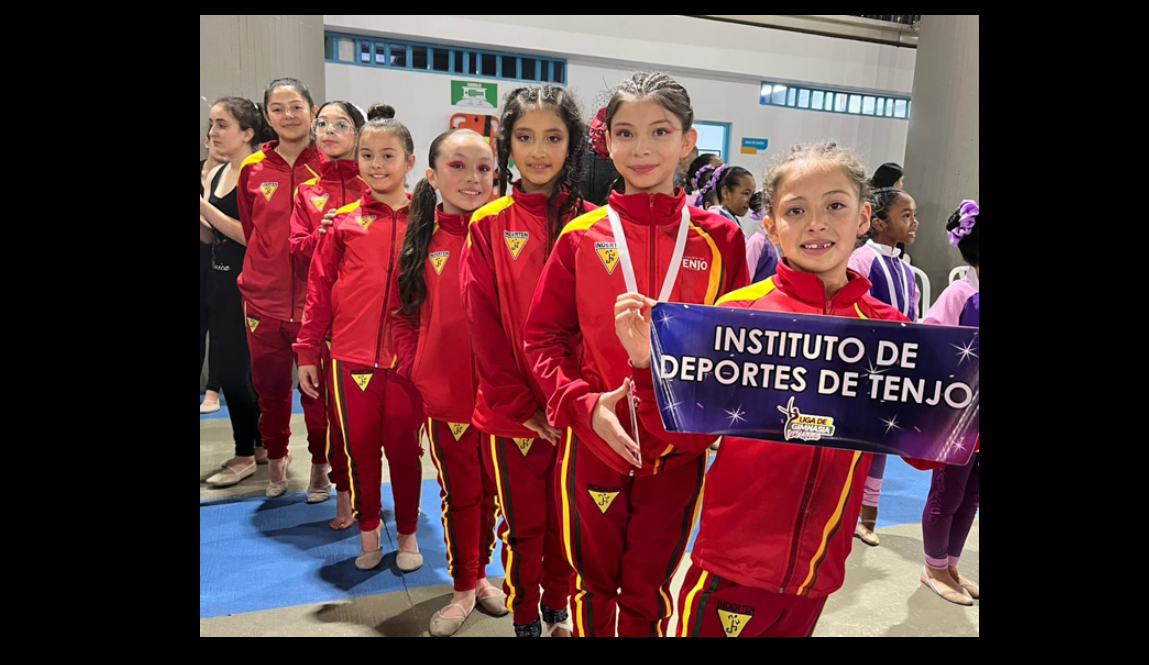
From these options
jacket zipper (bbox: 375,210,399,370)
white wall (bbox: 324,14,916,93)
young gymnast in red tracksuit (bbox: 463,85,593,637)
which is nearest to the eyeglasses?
jacket zipper (bbox: 375,210,399,370)

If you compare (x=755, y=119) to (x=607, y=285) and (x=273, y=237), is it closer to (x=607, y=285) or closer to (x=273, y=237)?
(x=273, y=237)

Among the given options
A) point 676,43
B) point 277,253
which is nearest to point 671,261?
point 277,253

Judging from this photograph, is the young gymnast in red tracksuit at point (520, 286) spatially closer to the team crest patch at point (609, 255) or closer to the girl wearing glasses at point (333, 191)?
the team crest patch at point (609, 255)

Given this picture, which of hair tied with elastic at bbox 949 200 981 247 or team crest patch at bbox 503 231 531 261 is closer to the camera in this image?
team crest patch at bbox 503 231 531 261

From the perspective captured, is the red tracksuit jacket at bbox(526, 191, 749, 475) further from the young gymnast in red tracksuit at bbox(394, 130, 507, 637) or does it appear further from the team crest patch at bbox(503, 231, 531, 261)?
the young gymnast in red tracksuit at bbox(394, 130, 507, 637)

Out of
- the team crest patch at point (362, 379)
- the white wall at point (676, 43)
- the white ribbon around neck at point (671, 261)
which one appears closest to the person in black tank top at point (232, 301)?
the team crest patch at point (362, 379)

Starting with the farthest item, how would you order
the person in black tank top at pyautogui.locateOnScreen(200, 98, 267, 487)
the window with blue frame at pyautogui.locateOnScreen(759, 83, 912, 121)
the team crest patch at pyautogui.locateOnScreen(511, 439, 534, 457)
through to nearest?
the window with blue frame at pyautogui.locateOnScreen(759, 83, 912, 121), the person in black tank top at pyautogui.locateOnScreen(200, 98, 267, 487), the team crest patch at pyautogui.locateOnScreen(511, 439, 534, 457)

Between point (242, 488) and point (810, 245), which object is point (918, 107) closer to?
point (810, 245)

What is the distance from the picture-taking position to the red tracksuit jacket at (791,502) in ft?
4.74

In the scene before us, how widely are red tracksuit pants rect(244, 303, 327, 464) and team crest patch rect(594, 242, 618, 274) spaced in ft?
7.85

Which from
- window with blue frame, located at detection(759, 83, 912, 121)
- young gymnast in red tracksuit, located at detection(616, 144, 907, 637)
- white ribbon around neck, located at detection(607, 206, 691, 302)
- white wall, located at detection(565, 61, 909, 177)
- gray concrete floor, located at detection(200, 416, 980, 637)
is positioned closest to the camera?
young gymnast in red tracksuit, located at detection(616, 144, 907, 637)

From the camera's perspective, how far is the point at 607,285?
1.70 meters

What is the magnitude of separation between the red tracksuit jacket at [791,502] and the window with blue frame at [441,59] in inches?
269

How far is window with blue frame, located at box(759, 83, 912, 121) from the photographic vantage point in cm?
880
